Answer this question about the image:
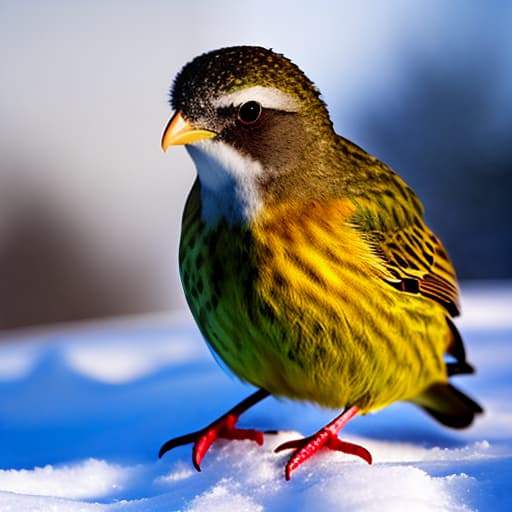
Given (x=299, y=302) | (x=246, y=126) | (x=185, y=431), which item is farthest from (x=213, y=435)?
(x=246, y=126)

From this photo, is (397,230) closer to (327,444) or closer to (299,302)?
(299,302)

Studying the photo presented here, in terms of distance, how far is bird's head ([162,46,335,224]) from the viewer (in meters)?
2.62

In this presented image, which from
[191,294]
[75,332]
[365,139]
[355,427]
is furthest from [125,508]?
[365,139]

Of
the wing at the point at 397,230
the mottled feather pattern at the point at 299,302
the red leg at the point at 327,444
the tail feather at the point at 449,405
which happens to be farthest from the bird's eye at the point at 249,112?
the tail feather at the point at 449,405

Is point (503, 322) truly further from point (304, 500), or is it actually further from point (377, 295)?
point (304, 500)

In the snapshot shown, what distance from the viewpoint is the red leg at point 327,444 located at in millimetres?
2742

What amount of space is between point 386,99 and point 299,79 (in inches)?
349

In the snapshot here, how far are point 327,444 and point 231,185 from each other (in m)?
0.82

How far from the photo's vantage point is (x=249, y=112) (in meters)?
2.71

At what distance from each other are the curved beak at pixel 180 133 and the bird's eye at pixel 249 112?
0.32 feet

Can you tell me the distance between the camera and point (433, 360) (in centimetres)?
327

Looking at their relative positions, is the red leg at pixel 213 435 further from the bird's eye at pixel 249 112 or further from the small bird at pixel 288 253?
the bird's eye at pixel 249 112

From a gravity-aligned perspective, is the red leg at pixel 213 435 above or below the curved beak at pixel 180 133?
below

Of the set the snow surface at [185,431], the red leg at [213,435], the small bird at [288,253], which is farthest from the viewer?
the red leg at [213,435]
